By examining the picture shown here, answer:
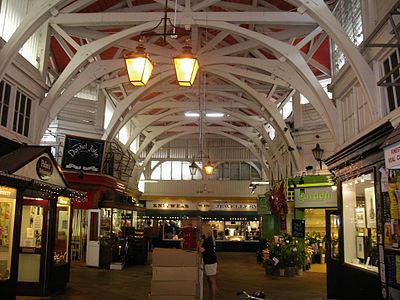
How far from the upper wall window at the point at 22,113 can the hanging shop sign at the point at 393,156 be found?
7676 mm

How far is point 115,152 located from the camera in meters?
17.3

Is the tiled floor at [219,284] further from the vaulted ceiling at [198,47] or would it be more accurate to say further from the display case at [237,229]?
the display case at [237,229]

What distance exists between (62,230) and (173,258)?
214 inches

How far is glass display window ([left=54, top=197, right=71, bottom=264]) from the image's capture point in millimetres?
10688

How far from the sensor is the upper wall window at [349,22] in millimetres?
8641

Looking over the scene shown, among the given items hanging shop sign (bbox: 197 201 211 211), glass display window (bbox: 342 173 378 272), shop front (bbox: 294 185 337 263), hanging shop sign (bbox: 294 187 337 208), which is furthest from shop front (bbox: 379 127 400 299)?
hanging shop sign (bbox: 197 201 211 211)

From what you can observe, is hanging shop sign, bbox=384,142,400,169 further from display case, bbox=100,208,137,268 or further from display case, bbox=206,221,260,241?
display case, bbox=206,221,260,241

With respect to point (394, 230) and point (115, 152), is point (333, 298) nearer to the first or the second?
point (394, 230)

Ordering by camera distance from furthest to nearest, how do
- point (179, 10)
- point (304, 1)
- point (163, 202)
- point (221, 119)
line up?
point (163, 202) < point (221, 119) < point (179, 10) < point (304, 1)

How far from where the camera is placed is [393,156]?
5.04m

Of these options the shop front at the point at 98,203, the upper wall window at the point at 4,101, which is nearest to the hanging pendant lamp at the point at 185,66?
the upper wall window at the point at 4,101

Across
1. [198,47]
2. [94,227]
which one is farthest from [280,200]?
[94,227]

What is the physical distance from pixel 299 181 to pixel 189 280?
9.64 metres

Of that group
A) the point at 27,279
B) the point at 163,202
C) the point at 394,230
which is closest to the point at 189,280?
the point at 394,230
